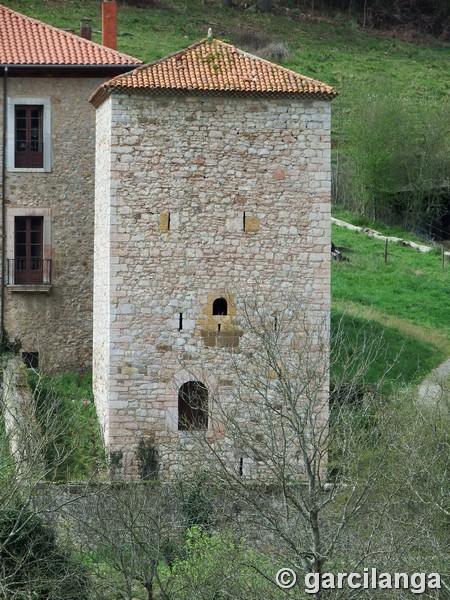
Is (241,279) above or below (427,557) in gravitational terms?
above

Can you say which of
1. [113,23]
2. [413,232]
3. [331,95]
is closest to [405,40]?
[413,232]

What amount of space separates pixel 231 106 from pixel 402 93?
32459 mm

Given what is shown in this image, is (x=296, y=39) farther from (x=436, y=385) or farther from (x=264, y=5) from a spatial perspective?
(x=436, y=385)

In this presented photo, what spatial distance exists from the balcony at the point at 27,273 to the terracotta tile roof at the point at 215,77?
5098 millimetres

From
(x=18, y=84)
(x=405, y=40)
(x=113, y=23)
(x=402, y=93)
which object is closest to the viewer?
(x=18, y=84)

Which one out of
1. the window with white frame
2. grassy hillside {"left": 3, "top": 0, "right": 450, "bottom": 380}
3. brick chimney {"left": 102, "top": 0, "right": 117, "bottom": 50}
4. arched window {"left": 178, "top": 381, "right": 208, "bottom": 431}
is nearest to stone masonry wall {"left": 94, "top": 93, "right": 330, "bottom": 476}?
arched window {"left": 178, "top": 381, "right": 208, "bottom": 431}

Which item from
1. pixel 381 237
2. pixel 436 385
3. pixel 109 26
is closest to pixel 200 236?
pixel 436 385

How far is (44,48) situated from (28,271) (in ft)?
15.6

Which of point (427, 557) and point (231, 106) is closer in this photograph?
point (427, 557)

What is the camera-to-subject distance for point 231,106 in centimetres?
2531

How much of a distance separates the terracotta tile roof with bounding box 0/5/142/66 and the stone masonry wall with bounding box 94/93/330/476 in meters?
4.47

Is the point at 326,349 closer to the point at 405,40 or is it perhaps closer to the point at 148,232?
the point at 148,232

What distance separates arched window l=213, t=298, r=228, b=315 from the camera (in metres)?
25.5

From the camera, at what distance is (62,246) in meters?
29.9
